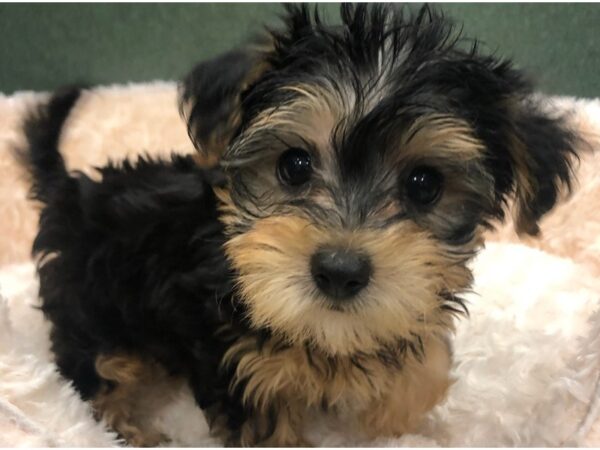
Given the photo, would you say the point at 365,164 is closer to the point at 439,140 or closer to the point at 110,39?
the point at 439,140

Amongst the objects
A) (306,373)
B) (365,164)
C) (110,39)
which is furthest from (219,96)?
(110,39)

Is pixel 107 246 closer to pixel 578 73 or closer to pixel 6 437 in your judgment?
pixel 6 437

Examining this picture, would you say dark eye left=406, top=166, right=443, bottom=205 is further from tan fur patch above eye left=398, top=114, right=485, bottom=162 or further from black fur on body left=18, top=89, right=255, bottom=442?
black fur on body left=18, top=89, right=255, bottom=442

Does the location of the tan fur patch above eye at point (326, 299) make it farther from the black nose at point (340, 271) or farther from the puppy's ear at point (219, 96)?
the puppy's ear at point (219, 96)

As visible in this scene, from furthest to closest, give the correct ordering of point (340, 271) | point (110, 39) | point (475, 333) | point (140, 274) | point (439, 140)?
point (110, 39), point (475, 333), point (140, 274), point (439, 140), point (340, 271)

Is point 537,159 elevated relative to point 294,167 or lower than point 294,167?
elevated

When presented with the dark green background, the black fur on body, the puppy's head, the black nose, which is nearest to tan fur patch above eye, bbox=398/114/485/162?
the puppy's head

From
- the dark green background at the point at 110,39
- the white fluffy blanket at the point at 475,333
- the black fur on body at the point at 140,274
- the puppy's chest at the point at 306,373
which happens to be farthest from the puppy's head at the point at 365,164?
the dark green background at the point at 110,39
